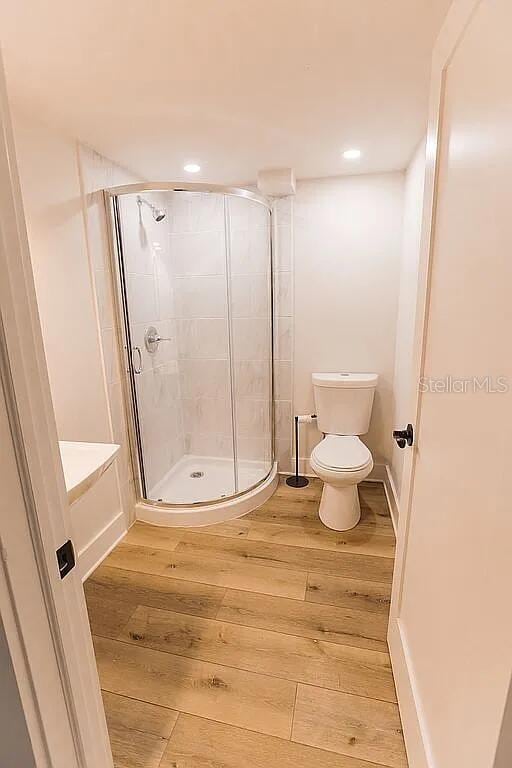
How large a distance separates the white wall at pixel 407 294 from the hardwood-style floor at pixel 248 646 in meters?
0.70

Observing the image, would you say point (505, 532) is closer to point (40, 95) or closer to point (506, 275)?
point (506, 275)

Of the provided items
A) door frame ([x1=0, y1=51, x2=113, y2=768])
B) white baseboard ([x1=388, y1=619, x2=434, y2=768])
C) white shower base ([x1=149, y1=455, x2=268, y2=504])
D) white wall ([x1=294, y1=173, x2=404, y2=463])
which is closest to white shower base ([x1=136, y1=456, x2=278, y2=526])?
white shower base ([x1=149, y1=455, x2=268, y2=504])

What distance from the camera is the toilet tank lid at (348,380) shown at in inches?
102

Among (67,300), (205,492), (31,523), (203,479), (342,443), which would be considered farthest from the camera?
(203,479)

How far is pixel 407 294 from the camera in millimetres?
2285

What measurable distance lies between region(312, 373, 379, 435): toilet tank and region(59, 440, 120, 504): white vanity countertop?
156 centimetres

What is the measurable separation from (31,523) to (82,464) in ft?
2.87

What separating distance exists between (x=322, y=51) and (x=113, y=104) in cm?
88

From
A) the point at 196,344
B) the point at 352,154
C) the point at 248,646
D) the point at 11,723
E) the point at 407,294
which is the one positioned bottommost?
the point at 248,646

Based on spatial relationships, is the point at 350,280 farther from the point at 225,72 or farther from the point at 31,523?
Result: the point at 31,523

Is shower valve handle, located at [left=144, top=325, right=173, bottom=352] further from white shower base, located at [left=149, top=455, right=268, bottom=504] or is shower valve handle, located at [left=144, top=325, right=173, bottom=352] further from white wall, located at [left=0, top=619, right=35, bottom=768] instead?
white wall, located at [left=0, top=619, right=35, bottom=768]

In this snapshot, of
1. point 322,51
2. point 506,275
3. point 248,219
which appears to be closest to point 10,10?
point 322,51

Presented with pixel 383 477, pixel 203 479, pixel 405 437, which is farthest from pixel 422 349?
pixel 203 479

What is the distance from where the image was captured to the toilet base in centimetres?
235
